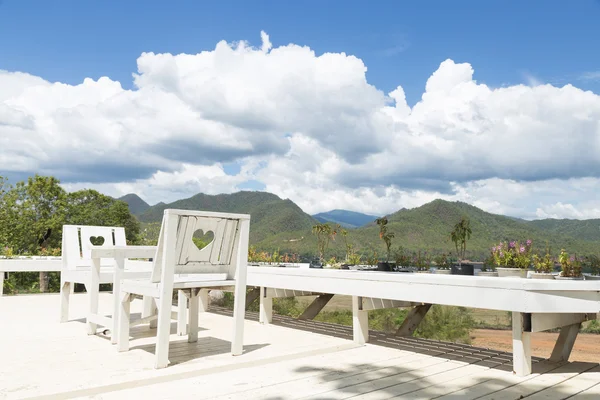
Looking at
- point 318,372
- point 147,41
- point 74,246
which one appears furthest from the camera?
point 147,41

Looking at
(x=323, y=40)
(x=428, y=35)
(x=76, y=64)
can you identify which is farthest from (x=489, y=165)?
(x=76, y=64)

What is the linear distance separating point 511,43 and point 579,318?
633 inches

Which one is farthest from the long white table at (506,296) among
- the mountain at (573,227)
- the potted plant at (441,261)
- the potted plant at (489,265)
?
the mountain at (573,227)

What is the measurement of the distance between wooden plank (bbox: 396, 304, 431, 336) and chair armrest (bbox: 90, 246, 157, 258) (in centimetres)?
253

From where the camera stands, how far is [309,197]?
44938mm

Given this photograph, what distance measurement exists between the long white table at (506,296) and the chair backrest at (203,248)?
0.99 metres

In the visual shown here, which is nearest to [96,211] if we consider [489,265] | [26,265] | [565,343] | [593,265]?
[26,265]

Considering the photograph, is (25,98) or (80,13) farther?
(25,98)

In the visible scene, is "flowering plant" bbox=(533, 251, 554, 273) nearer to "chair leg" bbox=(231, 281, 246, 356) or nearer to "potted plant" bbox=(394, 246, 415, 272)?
"potted plant" bbox=(394, 246, 415, 272)

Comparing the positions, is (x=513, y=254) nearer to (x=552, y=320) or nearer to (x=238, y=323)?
(x=552, y=320)

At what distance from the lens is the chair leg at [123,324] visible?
3.43 meters

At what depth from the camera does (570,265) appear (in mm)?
3754

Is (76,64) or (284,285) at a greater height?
(76,64)

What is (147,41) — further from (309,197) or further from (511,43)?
(309,197)
